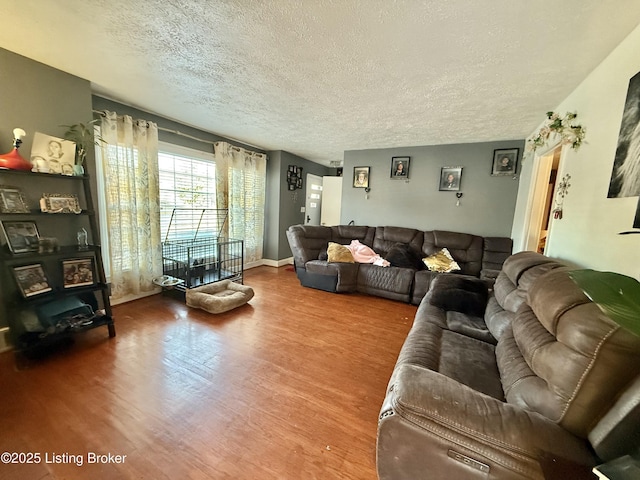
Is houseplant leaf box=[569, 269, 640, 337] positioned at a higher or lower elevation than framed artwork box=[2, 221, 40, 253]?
higher

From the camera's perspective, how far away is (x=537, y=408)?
3.13 feet

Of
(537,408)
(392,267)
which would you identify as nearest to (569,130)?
(537,408)

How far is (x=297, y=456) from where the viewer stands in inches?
49.9

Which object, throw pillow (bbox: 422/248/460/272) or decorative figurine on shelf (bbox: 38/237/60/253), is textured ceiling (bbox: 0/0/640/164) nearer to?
decorative figurine on shelf (bbox: 38/237/60/253)

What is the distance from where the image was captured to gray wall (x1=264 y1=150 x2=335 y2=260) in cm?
490

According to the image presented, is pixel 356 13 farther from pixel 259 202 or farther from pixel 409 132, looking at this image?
pixel 259 202

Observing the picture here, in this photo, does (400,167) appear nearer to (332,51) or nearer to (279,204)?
(279,204)

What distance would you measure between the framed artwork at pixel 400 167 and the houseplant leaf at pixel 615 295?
3.86 m

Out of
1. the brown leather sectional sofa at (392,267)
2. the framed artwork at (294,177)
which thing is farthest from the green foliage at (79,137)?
the framed artwork at (294,177)

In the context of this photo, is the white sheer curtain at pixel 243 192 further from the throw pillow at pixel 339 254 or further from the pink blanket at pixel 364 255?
the pink blanket at pixel 364 255

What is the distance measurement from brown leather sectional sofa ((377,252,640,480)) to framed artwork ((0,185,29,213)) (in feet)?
9.46

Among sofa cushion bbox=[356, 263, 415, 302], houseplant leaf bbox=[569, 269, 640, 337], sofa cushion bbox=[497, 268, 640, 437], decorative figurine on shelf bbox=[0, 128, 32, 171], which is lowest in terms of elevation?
sofa cushion bbox=[356, 263, 415, 302]

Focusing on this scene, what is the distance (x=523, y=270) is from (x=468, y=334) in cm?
61

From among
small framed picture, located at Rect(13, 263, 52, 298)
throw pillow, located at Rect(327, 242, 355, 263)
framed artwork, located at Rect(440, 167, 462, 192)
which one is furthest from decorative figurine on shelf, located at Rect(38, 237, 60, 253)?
framed artwork, located at Rect(440, 167, 462, 192)
